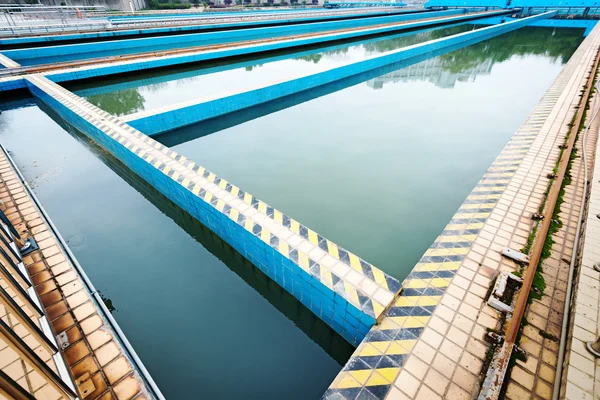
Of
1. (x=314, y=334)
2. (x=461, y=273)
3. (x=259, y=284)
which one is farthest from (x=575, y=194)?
(x=259, y=284)

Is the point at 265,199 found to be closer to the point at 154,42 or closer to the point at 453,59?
the point at 453,59

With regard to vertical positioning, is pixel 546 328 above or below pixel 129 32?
below

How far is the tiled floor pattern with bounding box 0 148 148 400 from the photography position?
1.95 meters

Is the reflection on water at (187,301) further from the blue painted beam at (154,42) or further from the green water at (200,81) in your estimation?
the blue painted beam at (154,42)

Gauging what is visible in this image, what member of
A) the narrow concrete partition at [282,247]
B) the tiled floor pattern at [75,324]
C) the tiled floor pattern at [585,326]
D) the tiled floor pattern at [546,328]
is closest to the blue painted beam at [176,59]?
the narrow concrete partition at [282,247]

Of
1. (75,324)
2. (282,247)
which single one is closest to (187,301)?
(75,324)

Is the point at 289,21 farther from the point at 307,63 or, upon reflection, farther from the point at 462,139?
the point at 462,139

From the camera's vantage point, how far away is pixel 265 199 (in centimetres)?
458

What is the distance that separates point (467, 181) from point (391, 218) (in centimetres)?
198

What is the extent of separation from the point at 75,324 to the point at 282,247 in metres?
1.88

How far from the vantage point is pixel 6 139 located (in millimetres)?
6270

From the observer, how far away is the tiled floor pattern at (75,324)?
1952mm

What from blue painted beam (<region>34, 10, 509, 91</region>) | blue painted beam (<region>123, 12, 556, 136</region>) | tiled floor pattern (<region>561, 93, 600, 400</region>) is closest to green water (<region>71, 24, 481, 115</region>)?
blue painted beam (<region>34, 10, 509, 91</region>)

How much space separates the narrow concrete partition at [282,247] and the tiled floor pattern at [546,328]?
45.7 inches
